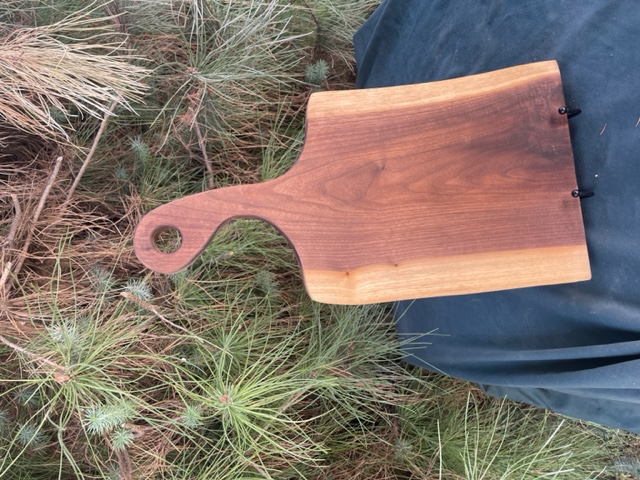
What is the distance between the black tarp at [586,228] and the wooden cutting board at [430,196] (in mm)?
44

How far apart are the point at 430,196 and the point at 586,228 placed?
173mm

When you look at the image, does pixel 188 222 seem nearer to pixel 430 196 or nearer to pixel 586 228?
pixel 430 196

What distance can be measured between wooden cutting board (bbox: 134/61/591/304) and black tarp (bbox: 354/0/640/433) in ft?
0.14

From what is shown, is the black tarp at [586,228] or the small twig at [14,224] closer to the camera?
the black tarp at [586,228]

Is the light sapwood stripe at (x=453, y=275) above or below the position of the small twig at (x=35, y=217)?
above

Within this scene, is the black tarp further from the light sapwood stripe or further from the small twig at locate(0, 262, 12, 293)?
the small twig at locate(0, 262, 12, 293)

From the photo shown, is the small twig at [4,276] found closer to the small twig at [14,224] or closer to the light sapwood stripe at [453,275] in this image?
the small twig at [14,224]

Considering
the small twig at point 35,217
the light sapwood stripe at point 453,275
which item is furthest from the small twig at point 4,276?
the light sapwood stripe at point 453,275

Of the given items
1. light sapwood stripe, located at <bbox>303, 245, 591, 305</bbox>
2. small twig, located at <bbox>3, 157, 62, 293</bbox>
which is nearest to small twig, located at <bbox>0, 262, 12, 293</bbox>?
small twig, located at <bbox>3, 157, 62, 293</bbox>

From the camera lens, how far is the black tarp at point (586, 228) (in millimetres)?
476

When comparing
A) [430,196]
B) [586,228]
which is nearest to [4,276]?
[430,196]

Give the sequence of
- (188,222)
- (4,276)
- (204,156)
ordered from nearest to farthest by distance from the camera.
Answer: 1. (188,222)
2. (4,276)
3. (204,156)

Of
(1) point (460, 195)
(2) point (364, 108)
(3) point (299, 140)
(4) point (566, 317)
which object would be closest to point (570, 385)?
(4) point (566, 317)

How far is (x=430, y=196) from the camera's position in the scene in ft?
1.54
